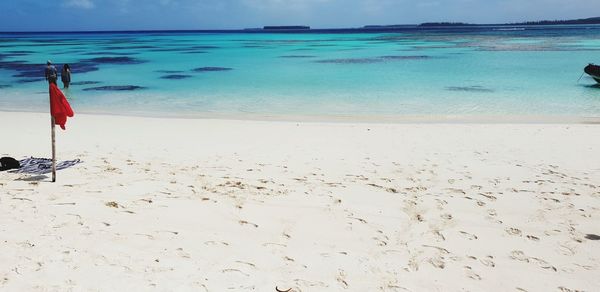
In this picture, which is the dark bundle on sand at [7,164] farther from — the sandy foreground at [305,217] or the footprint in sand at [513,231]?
the footprint in sand at [513,231]

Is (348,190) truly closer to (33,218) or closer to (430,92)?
(33,218)

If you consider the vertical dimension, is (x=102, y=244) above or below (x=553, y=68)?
below

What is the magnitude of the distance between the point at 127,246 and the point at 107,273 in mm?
484

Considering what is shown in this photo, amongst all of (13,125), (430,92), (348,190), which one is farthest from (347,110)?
(13,125)

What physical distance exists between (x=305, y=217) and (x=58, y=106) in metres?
3.63

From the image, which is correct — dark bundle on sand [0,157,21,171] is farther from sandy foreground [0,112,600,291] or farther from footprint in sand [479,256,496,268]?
footprint in sand [479,256,496,268]

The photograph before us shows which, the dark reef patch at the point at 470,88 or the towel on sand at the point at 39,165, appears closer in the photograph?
the towel on sand at the point at 39,165

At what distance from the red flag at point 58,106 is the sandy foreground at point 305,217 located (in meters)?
0.92

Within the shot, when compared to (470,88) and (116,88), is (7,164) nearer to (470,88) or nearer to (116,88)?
(116,88)

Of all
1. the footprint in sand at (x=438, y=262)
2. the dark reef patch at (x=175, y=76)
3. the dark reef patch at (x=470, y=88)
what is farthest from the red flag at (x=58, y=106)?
the dark reef patch at (x=175, y=76)

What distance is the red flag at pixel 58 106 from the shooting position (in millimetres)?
5648

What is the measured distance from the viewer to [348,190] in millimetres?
6023

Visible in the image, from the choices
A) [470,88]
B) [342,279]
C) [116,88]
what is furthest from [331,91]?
[342,279]

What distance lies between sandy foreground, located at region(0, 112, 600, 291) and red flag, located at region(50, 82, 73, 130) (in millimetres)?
916
